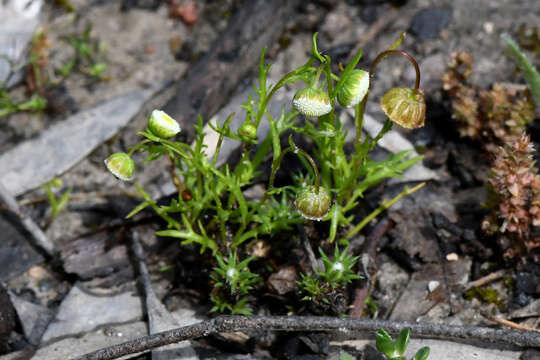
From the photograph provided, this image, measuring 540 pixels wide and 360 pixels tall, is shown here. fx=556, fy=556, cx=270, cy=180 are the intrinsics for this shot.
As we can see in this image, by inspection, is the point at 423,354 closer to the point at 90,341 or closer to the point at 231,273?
the point at 231,273

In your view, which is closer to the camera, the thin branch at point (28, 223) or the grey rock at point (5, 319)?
the grey rock at point (5, 319)

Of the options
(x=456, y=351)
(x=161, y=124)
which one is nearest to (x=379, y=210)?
(x=456, y=351)

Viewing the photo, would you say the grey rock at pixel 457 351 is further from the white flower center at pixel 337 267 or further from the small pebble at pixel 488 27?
the small pebble at pixel 488 27

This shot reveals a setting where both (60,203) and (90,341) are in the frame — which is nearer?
(90,341)

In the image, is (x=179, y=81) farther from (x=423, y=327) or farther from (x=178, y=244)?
(x=423, y=327)

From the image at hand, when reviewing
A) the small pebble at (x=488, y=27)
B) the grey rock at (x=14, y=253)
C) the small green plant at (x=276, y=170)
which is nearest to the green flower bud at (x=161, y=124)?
the small green plant at (x=276, y=170)

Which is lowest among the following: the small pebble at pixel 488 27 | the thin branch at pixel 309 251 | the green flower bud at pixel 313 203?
the thin branch at pixel 309 251

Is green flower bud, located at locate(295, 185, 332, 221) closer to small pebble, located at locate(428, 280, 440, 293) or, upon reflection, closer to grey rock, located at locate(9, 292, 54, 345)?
small pebble, located at locate(428, 280, 440, 293)
